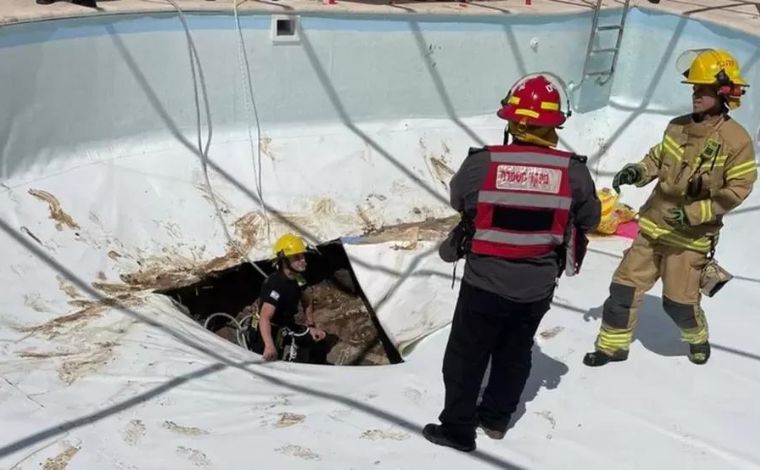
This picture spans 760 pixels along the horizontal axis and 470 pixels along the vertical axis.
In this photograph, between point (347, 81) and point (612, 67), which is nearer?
point (347, 81)

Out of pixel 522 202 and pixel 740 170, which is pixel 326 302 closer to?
pixel 740 170

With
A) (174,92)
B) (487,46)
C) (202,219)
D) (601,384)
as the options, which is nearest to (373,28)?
(487,46)

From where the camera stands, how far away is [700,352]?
415cm

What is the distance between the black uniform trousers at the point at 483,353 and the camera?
303cm

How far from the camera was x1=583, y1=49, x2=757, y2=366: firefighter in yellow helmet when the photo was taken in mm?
3527

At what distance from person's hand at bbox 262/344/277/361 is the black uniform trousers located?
1.27 metres

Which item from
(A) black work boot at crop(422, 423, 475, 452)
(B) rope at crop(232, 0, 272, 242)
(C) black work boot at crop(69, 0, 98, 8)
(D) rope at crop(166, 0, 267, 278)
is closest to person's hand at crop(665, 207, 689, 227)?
(A) black work boot at crop(422, 423, 475, 452)

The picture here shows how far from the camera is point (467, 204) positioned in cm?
295

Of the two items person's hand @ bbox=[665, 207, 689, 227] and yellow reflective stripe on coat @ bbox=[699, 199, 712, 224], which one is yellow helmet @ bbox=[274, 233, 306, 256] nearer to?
person's hand @ bbox=[665, 207, 689, 227]

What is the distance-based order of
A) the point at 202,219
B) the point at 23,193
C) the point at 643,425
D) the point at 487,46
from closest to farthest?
1. the point at 643,425
2. the point at 23,193
3. the point at 202,219
4. the point at 487,46

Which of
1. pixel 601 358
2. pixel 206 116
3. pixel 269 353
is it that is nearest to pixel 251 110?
pixel 206 116

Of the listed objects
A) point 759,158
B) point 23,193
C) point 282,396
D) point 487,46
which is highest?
point 487,46

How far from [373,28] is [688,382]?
3.40 meters

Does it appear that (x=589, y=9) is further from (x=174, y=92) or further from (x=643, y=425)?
(x=643, y=425)
